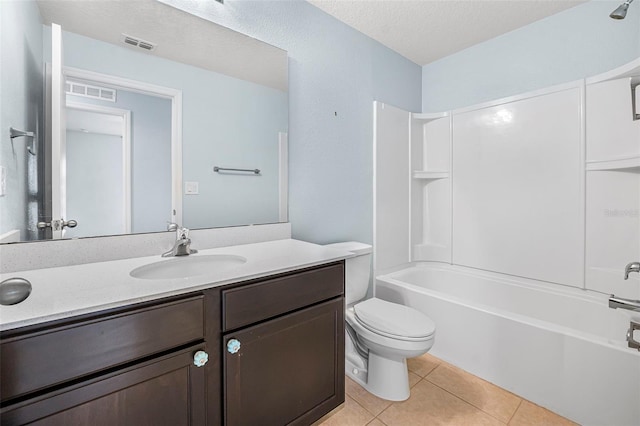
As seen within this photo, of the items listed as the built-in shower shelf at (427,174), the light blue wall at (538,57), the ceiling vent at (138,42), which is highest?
the light blue wall at (538,57)

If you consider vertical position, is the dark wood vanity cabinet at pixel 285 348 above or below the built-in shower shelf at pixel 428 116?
below

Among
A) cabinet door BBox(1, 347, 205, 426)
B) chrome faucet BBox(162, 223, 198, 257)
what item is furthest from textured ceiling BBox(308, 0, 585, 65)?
cabinet door BBox(1, 347, 205, 426)

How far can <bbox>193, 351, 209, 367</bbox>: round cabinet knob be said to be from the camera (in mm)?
886

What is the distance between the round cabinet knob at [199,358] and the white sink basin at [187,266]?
398 mm

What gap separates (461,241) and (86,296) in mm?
2581

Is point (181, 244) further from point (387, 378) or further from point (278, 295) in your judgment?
point (387, 378)

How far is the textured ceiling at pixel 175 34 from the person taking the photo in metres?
1.12

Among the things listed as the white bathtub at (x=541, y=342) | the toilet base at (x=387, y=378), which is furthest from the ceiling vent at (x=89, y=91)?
the white bathtub at (x=541, y=342)

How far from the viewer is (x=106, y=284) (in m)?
0.86

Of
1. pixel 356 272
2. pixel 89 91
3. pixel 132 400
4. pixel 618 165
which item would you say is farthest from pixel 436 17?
pixel 132 400

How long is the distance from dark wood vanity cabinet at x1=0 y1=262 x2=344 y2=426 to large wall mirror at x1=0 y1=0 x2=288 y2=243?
1.87ft

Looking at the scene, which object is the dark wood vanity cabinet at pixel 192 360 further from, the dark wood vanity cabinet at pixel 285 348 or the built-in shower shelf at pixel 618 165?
the built-in shower shelf at pixel 618 165

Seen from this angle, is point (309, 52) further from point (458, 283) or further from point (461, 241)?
point (458, 283)

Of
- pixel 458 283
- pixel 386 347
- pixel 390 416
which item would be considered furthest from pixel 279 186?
pixel 458 283
